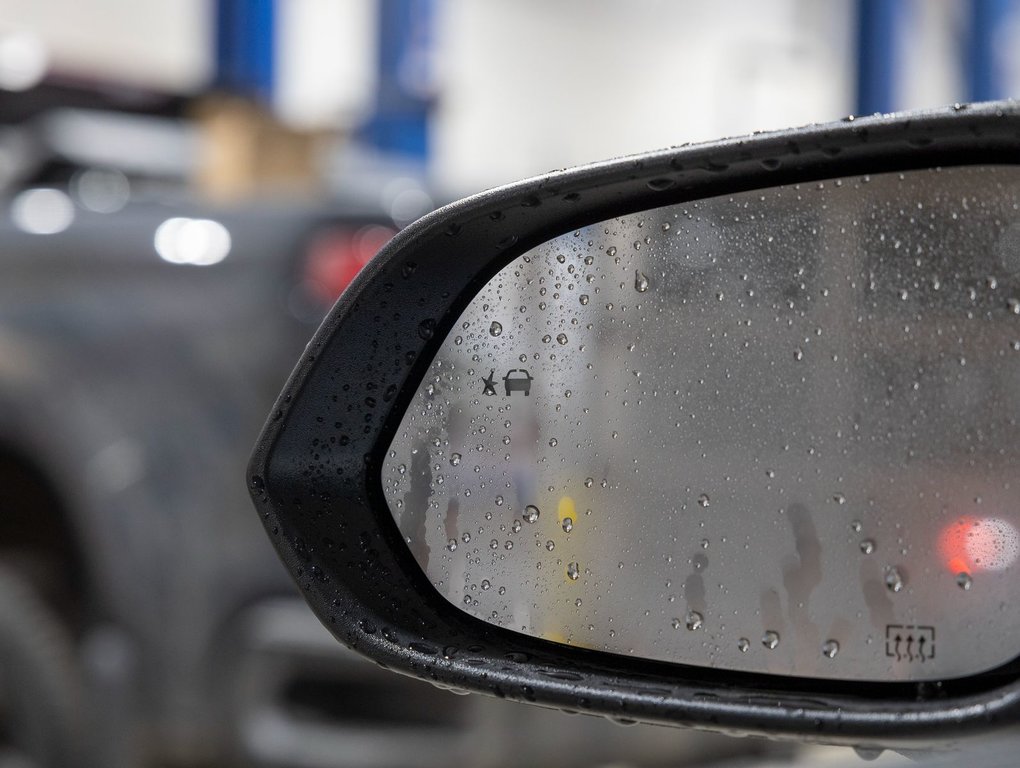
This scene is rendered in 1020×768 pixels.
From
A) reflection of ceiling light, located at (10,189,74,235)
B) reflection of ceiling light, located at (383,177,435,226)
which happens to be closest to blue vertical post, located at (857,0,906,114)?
reflection of ceiling light, located at (383,177,435,226)

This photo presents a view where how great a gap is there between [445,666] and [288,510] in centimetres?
14

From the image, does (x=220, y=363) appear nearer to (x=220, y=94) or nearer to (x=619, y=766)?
(x=619, y=766)

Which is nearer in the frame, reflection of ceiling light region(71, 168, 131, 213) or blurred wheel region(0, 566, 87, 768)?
blurred wheel region(0, 566, 87, 768)

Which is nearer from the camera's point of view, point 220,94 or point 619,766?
point 619,766

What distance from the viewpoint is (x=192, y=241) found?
2238mm

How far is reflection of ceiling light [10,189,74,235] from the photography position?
236 centimetres

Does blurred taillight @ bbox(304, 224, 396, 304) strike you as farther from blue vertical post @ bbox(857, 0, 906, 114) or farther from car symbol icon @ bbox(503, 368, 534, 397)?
blue vertical post @ bbox(857, 0, 906, 114)

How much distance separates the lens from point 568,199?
0.77 meters

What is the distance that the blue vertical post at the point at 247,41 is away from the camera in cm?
603

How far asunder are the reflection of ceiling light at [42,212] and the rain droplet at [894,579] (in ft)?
6.50

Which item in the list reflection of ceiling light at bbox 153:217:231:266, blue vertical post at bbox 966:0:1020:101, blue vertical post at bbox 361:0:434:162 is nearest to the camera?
reflection of ceiling light at bbox 153:217:231:266

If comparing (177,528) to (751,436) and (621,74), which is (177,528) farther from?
(621,74)

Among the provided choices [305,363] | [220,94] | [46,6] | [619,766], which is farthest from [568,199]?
[46,6]

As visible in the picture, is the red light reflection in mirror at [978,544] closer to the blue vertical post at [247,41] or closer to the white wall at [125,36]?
the blue vertical post at [247,41]
